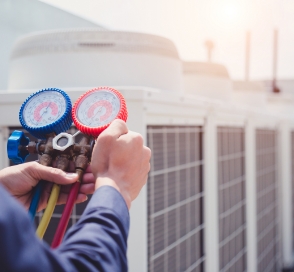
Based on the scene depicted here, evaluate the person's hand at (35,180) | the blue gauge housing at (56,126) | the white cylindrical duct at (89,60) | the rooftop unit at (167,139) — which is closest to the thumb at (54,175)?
the person's hand at (35,180)

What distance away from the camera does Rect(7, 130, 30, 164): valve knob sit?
116cm

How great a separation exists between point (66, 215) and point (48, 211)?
0.05 m

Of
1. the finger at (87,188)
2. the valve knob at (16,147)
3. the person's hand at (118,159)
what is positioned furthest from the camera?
the valve knob at (16,147)

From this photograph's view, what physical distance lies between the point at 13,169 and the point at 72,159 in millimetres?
164

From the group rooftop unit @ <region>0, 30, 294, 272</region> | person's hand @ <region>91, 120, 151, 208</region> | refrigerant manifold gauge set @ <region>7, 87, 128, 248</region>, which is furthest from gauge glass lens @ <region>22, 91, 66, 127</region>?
rooftop unit @ <region>0, 30, 294, 272</region>

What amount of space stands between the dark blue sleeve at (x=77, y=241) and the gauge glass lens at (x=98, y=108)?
0.98 ft

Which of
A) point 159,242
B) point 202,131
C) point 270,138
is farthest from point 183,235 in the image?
point 270,138

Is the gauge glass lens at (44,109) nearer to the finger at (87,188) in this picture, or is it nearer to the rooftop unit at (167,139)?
the finger at (87,188)

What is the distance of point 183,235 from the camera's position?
2793 mm

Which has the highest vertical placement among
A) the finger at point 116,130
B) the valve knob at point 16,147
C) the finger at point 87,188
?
the finger at point 116,130

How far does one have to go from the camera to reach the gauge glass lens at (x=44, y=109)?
1.15 meters

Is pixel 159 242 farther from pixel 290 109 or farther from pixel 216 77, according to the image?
pixel 290 109

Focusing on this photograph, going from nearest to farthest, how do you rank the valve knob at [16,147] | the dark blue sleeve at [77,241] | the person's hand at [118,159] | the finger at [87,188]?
the dark blue sleeve at [77,241]
the person's hand at [118,159]
the finger at [87,188]
the valve knob at [16,147]

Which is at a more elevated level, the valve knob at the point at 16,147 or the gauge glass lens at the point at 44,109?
the gauge glass lens at the point at 44,109
